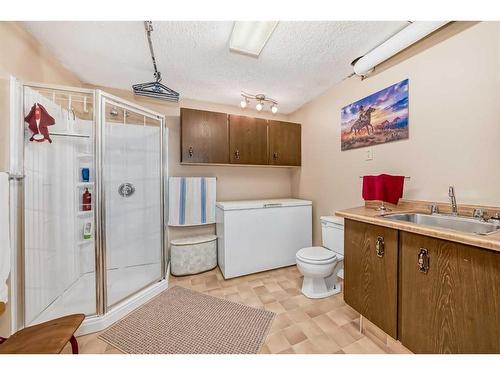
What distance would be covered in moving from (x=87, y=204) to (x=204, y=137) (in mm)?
1500

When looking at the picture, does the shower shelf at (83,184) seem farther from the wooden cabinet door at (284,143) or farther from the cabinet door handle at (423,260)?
the cabinet door handle at (423,260)

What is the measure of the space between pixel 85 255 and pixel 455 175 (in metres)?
3.46

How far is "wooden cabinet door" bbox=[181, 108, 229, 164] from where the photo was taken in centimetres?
238

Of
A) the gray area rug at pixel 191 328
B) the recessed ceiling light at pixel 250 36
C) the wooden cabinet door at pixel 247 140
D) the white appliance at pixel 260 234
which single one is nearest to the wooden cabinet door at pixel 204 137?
the wooden cabinet door at pixel 247 140

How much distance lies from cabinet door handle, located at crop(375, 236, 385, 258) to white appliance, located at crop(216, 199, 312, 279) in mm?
1336

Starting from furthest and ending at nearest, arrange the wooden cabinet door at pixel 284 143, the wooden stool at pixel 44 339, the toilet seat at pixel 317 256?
Answer: the wooden cabinet door at pixel 284 143 < the toilet seat at pixel 317 256 < the wooden stool at pixel 44 339

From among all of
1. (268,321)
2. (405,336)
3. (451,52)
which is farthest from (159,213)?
(451,52)

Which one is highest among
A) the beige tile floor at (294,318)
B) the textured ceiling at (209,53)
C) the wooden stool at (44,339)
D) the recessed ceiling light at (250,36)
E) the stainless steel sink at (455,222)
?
the textured ceiling at (209,53)

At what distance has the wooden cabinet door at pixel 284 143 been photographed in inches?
112

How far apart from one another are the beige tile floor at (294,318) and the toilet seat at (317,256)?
388mm

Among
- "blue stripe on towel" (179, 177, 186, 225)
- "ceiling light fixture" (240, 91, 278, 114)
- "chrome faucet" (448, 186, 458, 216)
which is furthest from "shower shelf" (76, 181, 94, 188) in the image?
"chrome faucet" (448, 186, 458, 216)

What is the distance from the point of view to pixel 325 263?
184 centimetres

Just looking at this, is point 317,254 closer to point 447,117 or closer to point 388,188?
point 388,188
